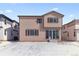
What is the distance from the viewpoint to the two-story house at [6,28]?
44.3 ft

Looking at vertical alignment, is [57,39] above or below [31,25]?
below

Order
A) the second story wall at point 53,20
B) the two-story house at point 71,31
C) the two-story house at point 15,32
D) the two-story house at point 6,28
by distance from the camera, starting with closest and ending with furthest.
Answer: the two-story house at point 6,28 → the second story wall at point 53,20 → the two-story house at point 71,31 → the two-story house at point 15,32

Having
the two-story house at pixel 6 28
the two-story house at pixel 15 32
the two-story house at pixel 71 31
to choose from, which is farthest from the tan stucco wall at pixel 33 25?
the two-story house at pixel 15 32

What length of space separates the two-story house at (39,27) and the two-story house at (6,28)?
1.07 meters

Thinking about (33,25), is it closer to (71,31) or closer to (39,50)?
(71,31)

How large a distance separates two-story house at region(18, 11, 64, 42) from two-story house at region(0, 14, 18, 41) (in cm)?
107

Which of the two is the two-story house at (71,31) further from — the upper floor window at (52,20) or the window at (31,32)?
the window at (31,32)

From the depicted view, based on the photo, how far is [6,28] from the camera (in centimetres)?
1457

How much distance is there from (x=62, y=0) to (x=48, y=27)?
25.0 feet

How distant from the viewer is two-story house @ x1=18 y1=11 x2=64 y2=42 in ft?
46.1

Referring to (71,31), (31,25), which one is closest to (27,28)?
(31,25)

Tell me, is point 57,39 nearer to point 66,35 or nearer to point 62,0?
point 66,35

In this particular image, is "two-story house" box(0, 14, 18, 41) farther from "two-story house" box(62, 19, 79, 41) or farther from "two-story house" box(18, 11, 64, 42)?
"two-story house" box(62, 19, 79, 41)

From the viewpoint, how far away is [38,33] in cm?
1420
